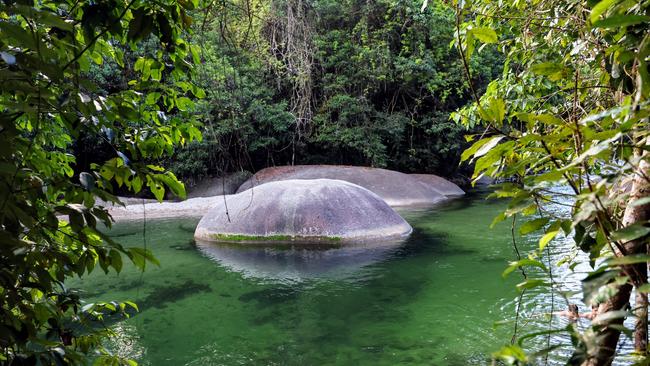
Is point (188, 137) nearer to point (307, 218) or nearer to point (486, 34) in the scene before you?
point (486, 34)

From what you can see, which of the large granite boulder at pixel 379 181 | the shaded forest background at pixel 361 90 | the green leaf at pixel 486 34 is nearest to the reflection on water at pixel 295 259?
the large granite boulder at pixel 379 181

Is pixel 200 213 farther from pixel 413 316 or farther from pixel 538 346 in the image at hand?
pixel 538 346

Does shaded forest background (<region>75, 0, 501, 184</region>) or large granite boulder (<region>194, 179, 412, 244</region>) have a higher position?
shaded forest background (<region>75, 0, 501, 184</region>)

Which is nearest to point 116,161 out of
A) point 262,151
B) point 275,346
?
point 275,346

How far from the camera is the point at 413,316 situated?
4348 mm

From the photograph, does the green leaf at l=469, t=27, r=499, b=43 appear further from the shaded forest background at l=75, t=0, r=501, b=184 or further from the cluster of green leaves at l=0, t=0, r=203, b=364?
the shaded forest background at l=75, t=0, r=501, b=184

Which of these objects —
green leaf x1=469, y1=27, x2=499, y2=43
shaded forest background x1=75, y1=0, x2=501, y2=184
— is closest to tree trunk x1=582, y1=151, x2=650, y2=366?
green leaf x1=469, y1=27, x2=499, y2=43

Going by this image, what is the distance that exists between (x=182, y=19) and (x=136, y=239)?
295 inches

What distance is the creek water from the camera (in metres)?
3.66

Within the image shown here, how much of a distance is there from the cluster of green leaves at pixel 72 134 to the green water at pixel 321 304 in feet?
4.83

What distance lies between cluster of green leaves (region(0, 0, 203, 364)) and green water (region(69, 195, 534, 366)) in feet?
4.83

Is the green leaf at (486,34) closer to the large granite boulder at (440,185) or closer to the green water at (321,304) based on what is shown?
the green water at (321,304)

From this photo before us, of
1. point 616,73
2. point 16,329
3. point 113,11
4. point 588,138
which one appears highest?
point 113,11

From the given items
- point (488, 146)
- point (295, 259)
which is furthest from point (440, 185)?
point (488, 146)
